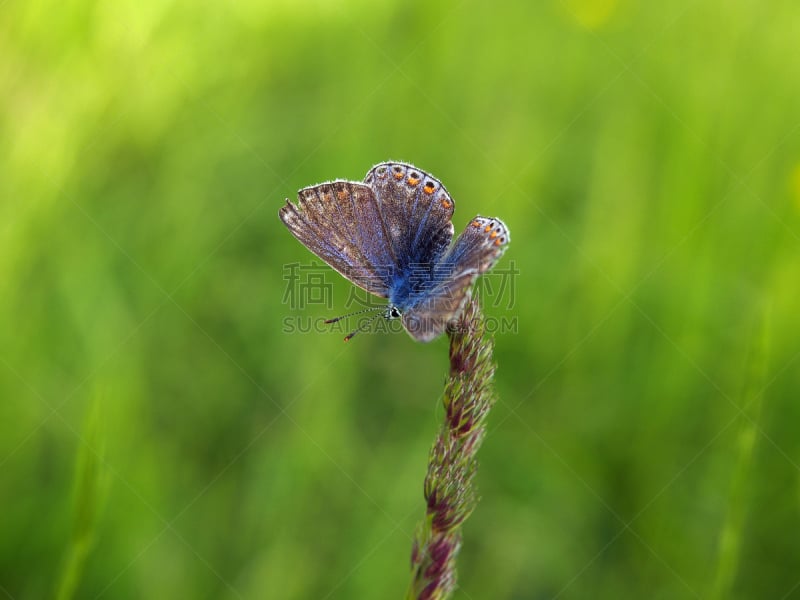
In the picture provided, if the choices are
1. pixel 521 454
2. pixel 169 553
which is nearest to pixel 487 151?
pixel 521 454

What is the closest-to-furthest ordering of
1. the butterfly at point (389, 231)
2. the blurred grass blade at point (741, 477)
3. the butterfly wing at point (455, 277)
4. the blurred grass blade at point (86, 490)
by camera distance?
the blurred grass blade at point (86, 490), the butterfly wing at point (455, 277), the blurred grass blade at point (741, 477), the butterfly at point (389, 231)

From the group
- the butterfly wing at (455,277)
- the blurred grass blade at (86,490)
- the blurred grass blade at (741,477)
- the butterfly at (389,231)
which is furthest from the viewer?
the butterfly at (389,231)

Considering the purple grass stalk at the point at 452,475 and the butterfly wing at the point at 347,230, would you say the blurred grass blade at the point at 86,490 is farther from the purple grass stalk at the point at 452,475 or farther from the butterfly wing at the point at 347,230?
A: the butterfly wing at the point at 347,230

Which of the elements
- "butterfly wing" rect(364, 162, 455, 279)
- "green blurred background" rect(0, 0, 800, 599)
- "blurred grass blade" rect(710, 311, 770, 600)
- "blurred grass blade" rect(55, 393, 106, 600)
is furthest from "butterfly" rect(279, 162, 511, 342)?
"blurred grass blade" rect(55, 393, 106, 600)

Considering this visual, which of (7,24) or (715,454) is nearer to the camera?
(715,454)

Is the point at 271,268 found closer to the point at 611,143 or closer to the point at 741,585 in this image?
the point at 611,143

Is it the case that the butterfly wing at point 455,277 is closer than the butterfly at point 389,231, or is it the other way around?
the butterfly wing at point 455,277

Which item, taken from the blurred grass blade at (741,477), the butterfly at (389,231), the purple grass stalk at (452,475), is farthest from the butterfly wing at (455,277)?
the blurred grass blade at (741,477)
